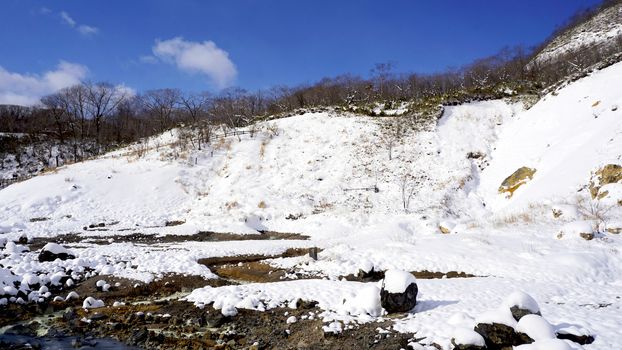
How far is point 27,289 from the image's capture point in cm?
1375

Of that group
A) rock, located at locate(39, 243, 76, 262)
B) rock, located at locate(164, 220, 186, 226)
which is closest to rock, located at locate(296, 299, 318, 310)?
rock, located at locate(39, 243, 76, 262)

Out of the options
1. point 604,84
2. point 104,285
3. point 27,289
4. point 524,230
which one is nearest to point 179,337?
point 104,285

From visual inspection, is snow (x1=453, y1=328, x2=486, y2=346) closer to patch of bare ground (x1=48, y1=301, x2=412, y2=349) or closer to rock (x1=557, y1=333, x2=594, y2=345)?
patch of bare ground (x1=48, y1=301, x2=412, y2=349)

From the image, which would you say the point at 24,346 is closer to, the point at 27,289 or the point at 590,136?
the point at 27,289

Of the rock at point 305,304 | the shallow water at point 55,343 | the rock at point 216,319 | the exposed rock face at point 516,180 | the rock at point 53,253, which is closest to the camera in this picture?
the shallow water at point 55,343

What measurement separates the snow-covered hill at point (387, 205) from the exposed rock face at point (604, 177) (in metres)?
0.31

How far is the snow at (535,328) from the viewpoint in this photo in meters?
8.02

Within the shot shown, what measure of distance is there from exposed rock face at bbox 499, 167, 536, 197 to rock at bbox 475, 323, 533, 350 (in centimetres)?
1987

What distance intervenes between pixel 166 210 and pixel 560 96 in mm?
33026

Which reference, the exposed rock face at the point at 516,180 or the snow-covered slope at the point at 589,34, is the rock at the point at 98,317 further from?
the snow-covered slope at the point at 589,34

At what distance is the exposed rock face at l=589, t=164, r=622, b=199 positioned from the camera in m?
20.8

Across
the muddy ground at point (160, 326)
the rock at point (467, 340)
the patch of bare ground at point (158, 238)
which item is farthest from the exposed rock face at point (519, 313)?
the patch of bare ground at point (158, 238)

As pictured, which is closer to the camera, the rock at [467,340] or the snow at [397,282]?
the rock at [467,340]

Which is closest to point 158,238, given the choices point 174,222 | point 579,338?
point 174,222
